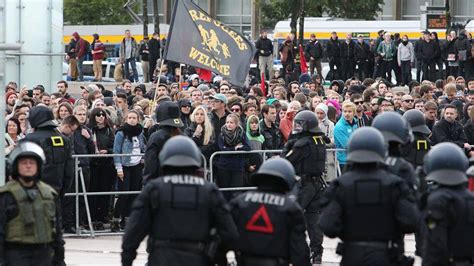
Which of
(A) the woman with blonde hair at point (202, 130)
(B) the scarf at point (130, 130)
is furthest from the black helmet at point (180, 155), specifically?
(B) the scarf at point (130, 130)

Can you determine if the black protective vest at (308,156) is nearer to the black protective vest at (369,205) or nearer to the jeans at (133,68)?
the black protective vest at (369,205)

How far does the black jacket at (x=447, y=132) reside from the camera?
752 inches

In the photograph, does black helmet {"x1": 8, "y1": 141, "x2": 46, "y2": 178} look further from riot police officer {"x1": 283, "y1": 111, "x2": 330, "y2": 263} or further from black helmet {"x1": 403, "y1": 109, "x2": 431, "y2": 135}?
black helmet {"x1": 403, "y1": 109, "x2": 431, "y2": 135}

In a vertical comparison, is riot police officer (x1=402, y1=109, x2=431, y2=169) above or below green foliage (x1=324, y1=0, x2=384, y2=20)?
below

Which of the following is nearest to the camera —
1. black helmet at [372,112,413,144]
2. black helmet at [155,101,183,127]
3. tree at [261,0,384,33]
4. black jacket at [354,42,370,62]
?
black helmet at [372,112,413,144]

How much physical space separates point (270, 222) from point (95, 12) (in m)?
58.7

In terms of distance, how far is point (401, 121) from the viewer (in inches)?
465

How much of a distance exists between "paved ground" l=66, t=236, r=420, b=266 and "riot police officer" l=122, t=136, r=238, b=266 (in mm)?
5886

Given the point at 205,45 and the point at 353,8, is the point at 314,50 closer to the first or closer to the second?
the point at 353,8

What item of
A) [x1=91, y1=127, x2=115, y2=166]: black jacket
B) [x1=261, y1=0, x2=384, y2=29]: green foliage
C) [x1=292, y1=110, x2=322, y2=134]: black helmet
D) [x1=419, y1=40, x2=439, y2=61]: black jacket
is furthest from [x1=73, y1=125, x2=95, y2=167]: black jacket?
[x1=261, y1=0, x2=384, y2=29]: green foliage

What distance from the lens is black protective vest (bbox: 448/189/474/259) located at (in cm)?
1052

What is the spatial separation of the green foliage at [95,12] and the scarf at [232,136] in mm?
49809

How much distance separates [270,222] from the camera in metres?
10.6

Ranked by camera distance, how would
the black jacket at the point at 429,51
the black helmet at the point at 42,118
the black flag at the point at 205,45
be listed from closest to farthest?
the black helmet at the point at 42,118 → the black flag at the point at 205,45 → the black jacket at the point at 429,51
